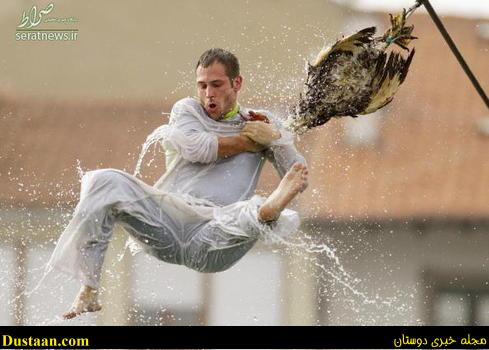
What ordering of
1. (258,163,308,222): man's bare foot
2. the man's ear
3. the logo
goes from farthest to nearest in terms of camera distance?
the logo < the man's ear < (258,163,308,222): man's bare foot

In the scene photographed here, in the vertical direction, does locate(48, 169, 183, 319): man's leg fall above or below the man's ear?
below

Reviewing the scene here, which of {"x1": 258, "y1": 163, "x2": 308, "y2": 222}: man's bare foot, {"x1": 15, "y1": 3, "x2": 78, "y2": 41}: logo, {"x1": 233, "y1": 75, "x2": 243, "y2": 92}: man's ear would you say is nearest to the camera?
{"x1": 258, "y1": 163, "x2": 308, "y2": 222}: man's bare foot

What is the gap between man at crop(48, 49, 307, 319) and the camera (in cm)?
432

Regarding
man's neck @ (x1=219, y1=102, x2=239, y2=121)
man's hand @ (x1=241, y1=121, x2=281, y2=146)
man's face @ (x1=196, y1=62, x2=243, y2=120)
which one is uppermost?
man's face @ (x1=196, y1=62, x2=243, y2=120)

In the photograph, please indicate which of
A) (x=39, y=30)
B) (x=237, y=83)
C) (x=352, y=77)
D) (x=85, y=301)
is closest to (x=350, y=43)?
(x=352, y=77)

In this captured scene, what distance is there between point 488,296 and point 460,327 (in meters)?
2.34

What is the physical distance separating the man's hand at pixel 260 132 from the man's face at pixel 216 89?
0.08 metres

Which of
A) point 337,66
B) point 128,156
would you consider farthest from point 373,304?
point 337,66

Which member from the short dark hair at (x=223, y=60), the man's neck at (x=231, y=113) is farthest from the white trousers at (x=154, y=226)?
the short dark hair at (x=223, y=60)

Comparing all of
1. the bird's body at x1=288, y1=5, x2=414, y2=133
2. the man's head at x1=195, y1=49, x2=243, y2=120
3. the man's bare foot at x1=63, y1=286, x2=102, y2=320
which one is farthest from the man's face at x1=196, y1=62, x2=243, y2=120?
the man's bare foot at x1=63, y1=286, x2=102, y2=320

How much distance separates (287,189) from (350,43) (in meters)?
0.46

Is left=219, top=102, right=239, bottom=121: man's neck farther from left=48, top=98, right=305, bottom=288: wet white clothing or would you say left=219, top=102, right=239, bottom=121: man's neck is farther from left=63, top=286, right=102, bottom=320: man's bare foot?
left=63, top=286, right=102, bottom=320: man's bare foot

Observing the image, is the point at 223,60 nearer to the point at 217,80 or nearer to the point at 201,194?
the point at 217,80

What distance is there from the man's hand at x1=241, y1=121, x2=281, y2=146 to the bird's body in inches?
2.3
